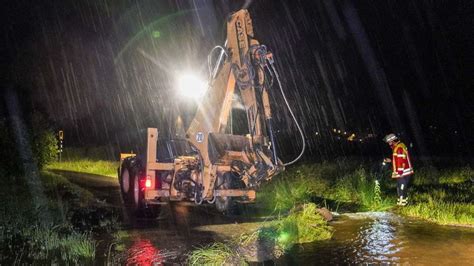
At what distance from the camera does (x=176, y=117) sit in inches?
421

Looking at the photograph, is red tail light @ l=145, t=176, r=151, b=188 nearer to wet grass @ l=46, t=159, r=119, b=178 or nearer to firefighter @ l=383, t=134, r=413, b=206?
firefighter @ l=383, t=134, r=413, b=206

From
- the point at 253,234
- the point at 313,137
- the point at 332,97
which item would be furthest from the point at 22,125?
the point at 313,137

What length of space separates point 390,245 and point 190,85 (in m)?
5.30

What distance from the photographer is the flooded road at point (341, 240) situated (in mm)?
6801

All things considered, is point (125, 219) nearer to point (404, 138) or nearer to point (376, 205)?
point (376, 205)

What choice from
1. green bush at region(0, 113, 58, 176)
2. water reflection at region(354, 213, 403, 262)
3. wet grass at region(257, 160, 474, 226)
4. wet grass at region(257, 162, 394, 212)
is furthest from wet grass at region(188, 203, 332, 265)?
green bush at region(0, 113, 58, 176)

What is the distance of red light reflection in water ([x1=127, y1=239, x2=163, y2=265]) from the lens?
667 centimetres

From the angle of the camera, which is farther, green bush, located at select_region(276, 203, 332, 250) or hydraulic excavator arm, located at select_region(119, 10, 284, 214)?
hydraulic excavator arm, located at select_region(119, 10, 284, 214)

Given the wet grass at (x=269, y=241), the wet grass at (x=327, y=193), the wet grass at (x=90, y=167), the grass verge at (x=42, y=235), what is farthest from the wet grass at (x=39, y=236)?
the wet grass at (x=90, y=167)

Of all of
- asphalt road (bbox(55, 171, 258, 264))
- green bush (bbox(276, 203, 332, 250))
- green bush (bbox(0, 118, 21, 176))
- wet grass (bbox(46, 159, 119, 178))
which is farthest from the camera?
wet grass (bbox(46, 159, 119, 178))

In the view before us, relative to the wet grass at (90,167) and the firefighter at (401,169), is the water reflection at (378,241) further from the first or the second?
the wet grass at (90,167)

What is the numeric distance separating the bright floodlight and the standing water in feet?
13.4

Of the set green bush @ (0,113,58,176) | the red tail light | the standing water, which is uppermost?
green bush @ (0,113,58,176)

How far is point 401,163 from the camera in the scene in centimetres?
1232
